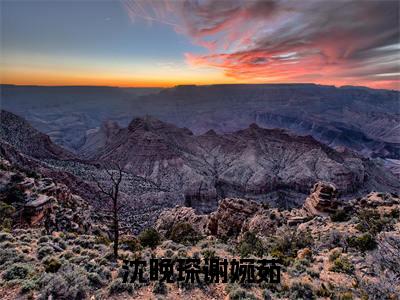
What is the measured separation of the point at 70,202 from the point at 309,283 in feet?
110

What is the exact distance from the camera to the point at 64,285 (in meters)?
9.86

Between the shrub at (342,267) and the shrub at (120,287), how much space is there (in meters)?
10.7

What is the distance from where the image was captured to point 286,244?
66.4 ft

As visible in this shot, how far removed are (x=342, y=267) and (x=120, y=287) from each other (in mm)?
11657

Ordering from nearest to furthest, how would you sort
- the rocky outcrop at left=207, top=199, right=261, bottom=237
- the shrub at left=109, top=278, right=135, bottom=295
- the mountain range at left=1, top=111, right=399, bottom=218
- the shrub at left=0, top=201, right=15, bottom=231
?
the shrub at left=109, top=278, right=135, bottom=295 → the shrub at left=0, top=201, right=15, bottom=231 → the rocky outcrop at left=207, top=199, right=261, bottom=237 → the mountain range at left=1, top=111, right=399, bottom=218

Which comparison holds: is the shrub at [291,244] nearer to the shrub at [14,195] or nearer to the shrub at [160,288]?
the shrub at [160,288]

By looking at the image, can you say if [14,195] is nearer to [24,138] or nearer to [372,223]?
[372,223]

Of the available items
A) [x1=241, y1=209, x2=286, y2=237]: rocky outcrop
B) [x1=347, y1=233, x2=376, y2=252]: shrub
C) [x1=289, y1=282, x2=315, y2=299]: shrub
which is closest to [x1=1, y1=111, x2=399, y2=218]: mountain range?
[x1=241, y1=209, x2=286, y2=237]: rocky outcrop

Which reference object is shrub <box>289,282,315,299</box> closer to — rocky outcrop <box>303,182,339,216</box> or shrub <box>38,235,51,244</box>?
shrub <box>38,235,51,244</box>

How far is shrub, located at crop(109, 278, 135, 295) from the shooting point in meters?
10.7

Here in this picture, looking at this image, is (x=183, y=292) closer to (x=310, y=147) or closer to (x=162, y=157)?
(x=162, y=157)

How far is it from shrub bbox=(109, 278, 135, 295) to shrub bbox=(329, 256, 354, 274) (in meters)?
10.7

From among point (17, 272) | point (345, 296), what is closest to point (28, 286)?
point (17, 272)

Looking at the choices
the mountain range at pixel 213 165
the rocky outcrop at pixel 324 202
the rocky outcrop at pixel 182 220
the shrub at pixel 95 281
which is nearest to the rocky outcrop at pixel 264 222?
the rocky outcrop at pixel 324 202
